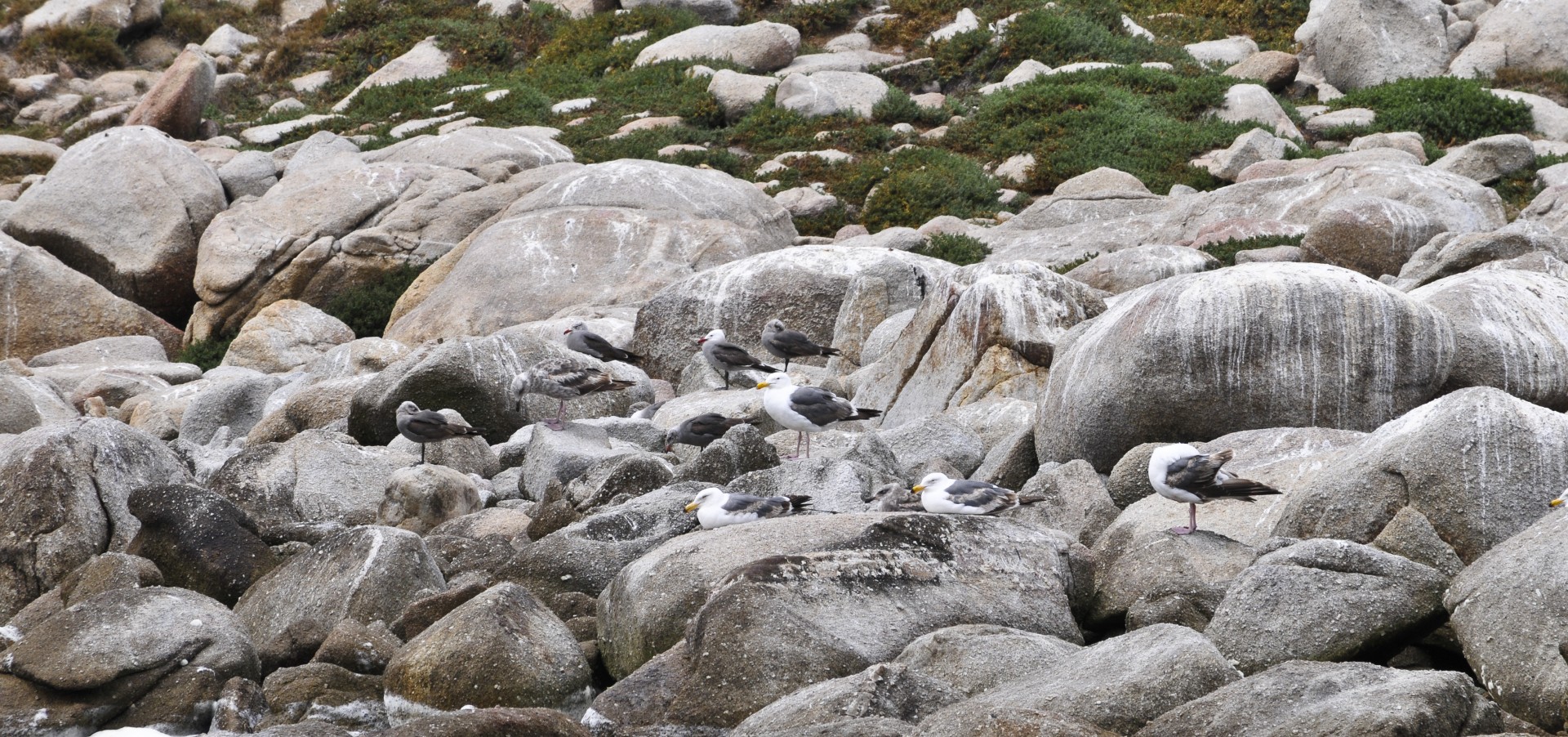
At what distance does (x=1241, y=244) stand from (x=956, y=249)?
404cm

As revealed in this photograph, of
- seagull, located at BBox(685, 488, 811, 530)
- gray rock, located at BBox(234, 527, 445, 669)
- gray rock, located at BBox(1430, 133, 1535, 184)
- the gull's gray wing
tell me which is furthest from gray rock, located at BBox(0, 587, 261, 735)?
gray rock, located at BBox(1430, 133, 1535, 184)

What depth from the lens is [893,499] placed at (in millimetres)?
9219

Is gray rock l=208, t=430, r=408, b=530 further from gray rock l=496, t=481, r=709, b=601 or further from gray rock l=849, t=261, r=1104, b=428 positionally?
gray rock l=849, t=261, r=1104, b=428

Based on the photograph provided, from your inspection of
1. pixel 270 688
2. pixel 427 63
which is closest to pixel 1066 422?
pixel 270 688

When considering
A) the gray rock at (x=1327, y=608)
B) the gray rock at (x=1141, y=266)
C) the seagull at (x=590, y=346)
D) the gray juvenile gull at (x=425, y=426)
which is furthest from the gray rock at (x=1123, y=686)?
the gray rock at (x=1141, y=266)

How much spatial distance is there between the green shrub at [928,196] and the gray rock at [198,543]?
15630 millimetres

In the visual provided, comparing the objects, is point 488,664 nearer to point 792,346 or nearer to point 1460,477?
point 1460,477

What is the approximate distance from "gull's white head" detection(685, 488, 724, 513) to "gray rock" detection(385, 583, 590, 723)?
1393 millimetres

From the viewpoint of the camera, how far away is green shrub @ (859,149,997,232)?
80.1 ft

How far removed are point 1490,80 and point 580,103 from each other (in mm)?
17819

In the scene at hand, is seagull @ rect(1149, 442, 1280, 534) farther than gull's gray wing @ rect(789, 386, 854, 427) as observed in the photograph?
No

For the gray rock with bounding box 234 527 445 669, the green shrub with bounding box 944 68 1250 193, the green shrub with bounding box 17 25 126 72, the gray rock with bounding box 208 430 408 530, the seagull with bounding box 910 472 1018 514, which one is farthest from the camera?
the green shrub with bounding box 17 25 126 72

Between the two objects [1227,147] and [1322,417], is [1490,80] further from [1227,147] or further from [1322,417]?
[1322,417]

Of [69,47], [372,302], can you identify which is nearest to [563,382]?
[372,302]
